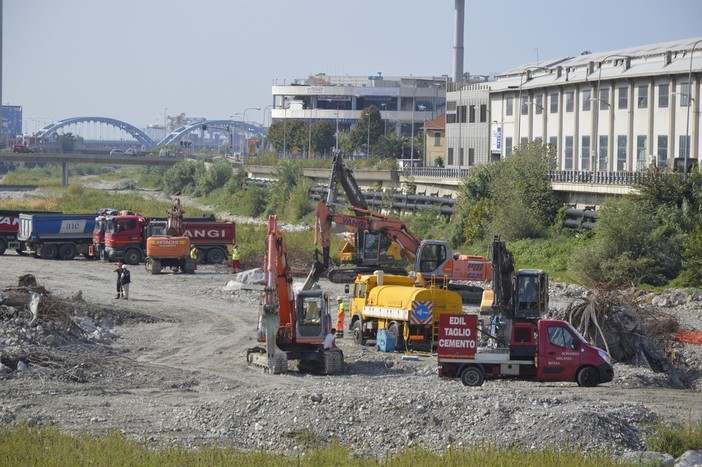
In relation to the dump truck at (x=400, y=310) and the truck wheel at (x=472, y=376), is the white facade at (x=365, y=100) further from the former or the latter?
the truck wheel at (x=472, y=376)

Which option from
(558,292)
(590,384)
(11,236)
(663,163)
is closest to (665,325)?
(590,384)

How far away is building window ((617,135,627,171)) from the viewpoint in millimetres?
61562

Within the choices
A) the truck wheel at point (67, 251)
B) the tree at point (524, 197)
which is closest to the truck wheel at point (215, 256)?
the truck wheel at point (67, 251)

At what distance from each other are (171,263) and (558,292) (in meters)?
17.8

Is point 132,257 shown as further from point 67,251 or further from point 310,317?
point 310,317

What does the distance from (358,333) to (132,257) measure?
84.3ft

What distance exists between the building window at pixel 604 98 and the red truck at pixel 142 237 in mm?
21545

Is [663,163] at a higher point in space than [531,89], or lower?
lower

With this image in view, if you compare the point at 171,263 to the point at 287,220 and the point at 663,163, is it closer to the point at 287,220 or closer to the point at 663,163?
the point at 663,163

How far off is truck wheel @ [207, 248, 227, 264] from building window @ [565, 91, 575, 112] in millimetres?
23153

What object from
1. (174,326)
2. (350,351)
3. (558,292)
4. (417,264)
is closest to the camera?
(350,351)

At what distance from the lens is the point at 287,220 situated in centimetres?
8256

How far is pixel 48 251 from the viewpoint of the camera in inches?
2303

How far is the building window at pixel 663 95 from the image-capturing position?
5755 centimetres
